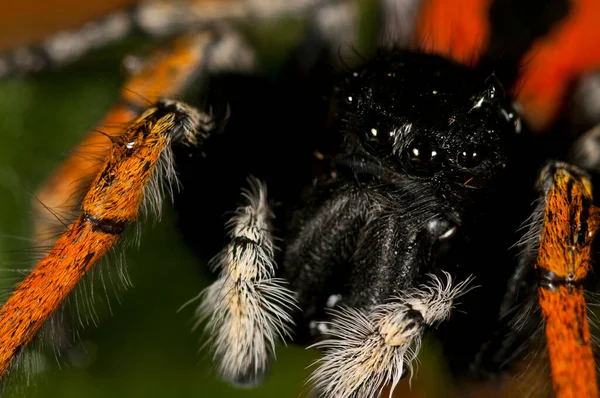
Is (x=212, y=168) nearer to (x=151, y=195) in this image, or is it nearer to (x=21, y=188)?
(x=151, y=195)

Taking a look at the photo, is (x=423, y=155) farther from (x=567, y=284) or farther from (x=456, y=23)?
(x=456, y=23)

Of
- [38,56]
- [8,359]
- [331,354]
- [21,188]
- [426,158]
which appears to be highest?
[38,56]

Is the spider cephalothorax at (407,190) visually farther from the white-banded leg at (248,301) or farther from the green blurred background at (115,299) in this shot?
the green blurred background at (115,299)

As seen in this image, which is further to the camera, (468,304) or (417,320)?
(468,304)

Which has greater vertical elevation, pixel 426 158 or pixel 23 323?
pixel 426 158

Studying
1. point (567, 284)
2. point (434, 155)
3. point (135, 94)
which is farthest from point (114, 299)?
point (567, 284)

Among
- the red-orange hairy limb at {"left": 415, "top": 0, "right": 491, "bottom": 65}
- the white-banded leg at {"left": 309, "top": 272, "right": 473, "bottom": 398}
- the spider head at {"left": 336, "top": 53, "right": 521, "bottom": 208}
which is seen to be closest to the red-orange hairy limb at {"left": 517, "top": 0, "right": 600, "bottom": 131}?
the red-orange hairy limb at {"left": 415, "top": 0, "right": 491, "bottom": 65}

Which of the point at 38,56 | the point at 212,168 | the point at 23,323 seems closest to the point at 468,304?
the point at 212,168
